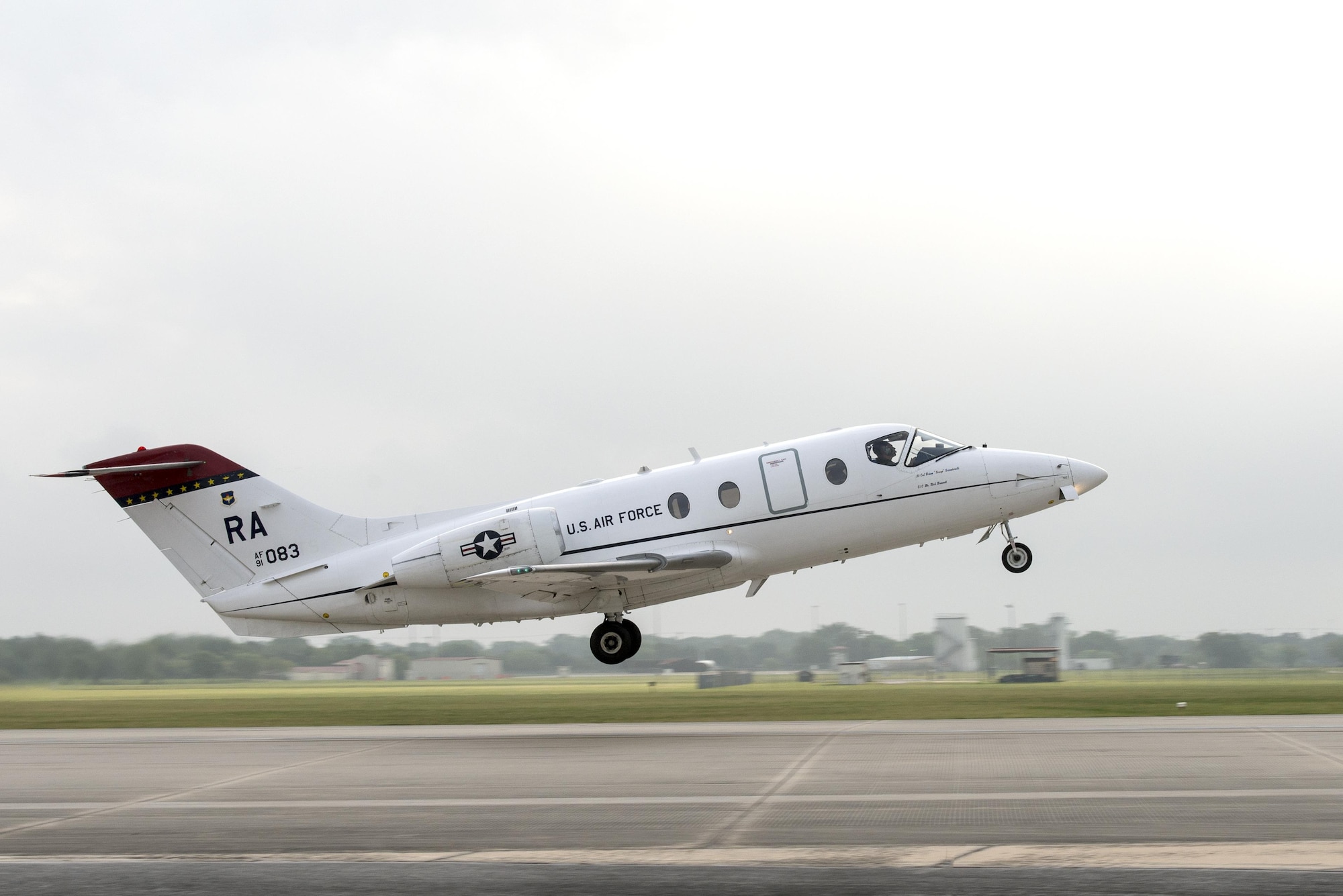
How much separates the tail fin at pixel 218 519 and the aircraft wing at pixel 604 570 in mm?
3392

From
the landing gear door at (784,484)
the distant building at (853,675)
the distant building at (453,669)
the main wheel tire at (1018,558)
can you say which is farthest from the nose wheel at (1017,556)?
the distant building at (453,669)

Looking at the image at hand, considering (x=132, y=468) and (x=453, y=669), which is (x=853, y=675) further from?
(x=132, y=468)

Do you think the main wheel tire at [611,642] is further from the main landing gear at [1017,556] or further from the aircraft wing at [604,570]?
the main landing gear at [1017,556]

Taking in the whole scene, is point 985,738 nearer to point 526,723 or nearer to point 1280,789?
point 1280,789

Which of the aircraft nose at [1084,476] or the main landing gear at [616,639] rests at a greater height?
the aircraft nose at [1084,476]

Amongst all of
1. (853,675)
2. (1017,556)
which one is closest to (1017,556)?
(1017,556)

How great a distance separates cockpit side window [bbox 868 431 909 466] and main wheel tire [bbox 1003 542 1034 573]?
3492 mm

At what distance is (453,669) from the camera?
4112 cm

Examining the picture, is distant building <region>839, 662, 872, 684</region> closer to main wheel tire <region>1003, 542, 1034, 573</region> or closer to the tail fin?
main wheel tire <region>1003, 542, 1034, 573</region>

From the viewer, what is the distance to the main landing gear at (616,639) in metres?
25.6

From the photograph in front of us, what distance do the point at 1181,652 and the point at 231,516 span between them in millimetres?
38433

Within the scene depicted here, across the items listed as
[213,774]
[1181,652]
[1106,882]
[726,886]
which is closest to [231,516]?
[213,774]

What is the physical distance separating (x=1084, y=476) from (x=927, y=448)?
335cm

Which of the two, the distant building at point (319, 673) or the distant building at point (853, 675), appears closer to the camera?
the distant building at point (319, 673)
